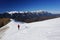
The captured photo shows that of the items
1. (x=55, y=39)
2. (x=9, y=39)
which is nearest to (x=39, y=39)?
(x=55, y=39)

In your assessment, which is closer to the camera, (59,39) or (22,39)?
(59,39)

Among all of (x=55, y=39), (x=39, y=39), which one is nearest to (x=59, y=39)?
(x=55, y=39)

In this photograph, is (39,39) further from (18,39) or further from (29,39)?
(18,39)

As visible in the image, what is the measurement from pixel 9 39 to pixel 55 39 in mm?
5627

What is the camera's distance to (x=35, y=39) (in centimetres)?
2023

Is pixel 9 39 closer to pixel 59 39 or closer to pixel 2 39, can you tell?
pixel 2 39

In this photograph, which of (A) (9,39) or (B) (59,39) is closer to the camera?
(B) (59,39)

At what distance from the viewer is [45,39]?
19.7 m

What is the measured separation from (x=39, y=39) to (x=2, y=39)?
4.50 meters

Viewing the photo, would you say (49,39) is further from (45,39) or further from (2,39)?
(2,39)

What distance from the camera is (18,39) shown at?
20.8 metres

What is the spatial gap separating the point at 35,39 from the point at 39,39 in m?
0.49

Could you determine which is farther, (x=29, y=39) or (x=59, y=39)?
(x=29, y=39)

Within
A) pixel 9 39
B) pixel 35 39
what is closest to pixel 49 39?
pixel 35 39
